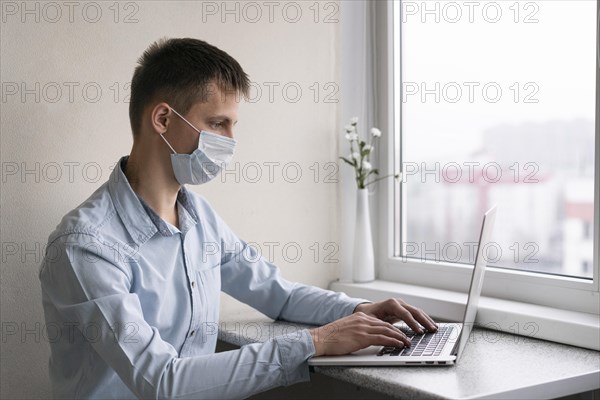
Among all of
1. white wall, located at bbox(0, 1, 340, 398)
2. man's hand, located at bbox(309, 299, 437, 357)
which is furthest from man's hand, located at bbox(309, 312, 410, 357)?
white wall, located at bbox(0, 1, 340, 398)

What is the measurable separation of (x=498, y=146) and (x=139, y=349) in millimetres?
1094

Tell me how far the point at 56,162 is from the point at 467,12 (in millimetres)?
1143

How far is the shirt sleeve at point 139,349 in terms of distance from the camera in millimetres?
1344

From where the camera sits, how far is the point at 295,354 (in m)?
1.40

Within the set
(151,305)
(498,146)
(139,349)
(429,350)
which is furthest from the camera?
(498,146)

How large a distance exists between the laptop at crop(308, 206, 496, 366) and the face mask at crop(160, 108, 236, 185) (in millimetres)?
474

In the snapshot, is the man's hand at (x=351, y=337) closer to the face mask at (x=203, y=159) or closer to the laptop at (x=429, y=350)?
the laptop at (x=429, y=350)

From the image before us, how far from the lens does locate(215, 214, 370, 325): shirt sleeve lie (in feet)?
6.01

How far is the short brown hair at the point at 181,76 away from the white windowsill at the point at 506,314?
719 mm

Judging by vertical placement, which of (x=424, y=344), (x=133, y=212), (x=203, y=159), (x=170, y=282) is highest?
(x=203, y=159)

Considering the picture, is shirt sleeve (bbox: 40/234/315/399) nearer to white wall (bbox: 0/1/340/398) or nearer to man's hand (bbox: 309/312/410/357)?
man's hand (bbox: 309/312/410/357)

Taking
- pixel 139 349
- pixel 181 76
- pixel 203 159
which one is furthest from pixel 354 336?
pixel 181 76

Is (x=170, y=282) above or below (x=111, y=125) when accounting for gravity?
below

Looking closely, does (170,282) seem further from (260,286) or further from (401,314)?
(401,314)
